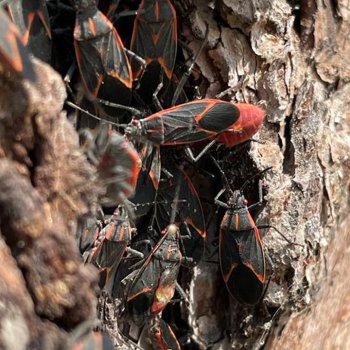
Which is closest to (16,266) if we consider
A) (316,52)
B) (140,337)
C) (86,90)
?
(86,90)

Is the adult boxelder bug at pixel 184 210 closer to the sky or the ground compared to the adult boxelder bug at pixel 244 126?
closer to the ground

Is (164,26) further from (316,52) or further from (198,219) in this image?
(198,219)

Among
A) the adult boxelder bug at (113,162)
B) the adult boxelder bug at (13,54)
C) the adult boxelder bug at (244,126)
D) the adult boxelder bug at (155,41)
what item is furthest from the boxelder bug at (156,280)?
the adult boxelder bug at (13,54)

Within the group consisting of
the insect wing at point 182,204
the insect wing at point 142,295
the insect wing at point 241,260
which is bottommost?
the insect wing at point 142,295

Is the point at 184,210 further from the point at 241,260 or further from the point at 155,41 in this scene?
the point at 155,41

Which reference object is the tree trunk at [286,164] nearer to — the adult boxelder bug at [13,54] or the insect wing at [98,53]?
the insect wing at [98,53]

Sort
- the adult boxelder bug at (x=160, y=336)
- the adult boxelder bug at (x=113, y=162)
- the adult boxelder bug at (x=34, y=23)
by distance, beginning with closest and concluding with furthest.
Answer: the adult boxelder bug at (x=113, y=162) < the adult boxelder bug at (x=34, y=23) < the adult boxelder bug at (x=160, y=336)
